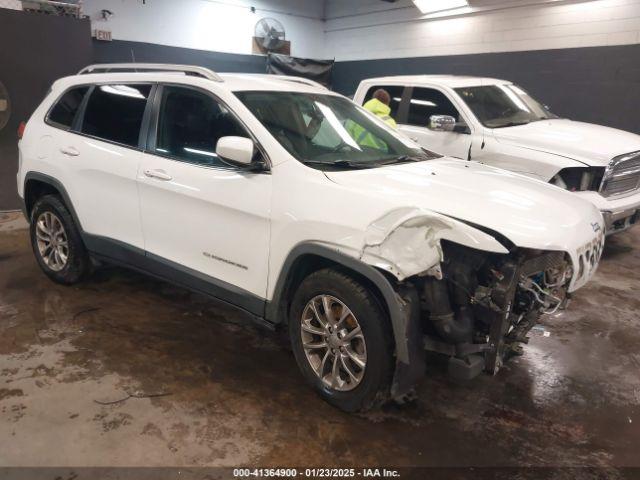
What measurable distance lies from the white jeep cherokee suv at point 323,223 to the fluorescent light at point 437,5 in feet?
27.9

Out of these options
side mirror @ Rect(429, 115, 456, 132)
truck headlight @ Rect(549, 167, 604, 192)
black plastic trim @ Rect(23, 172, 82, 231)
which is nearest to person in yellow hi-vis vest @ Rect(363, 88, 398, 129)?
side mirror @ Rect(429, 115, 456, 132)

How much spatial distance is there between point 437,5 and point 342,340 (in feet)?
34.9

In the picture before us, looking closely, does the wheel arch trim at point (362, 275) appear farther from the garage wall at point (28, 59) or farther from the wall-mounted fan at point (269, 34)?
the wall-mounted fan at point (269, 34)

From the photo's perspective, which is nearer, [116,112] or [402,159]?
[402,159]

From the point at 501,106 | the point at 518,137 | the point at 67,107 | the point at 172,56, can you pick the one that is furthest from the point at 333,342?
the point at 172,56

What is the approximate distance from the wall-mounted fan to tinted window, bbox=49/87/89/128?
9.89 meters

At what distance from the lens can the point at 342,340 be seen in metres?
2.56

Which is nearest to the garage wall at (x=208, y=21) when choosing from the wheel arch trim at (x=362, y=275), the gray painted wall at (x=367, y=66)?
the gray painted wall at (x=367, y=66)

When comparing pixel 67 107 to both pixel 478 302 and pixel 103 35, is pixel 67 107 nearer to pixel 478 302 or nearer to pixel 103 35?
pixel 478 302

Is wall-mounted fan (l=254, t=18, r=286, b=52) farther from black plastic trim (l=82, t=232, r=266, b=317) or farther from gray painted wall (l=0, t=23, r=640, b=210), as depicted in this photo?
black plastic trim (l=82, t=232, r=266, b=317)

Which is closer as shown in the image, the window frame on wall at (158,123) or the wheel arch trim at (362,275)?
the wheel arch trim at (362,275)

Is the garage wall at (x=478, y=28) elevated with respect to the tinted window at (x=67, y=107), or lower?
elevated

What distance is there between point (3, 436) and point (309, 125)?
2.36 m

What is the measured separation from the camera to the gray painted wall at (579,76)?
824 centimetres
